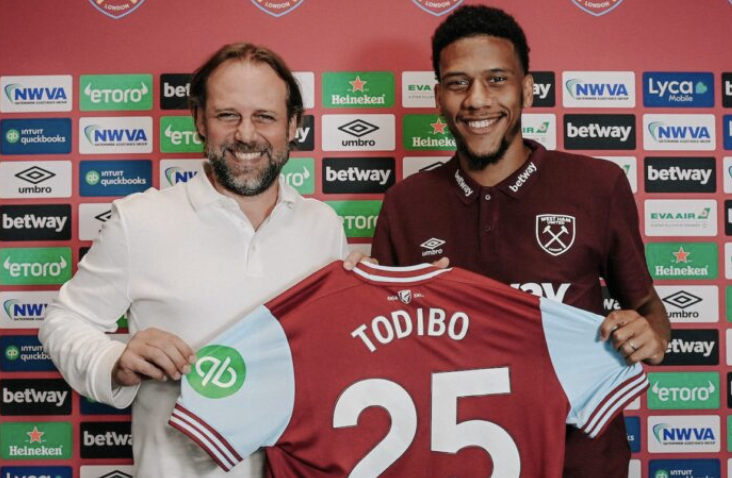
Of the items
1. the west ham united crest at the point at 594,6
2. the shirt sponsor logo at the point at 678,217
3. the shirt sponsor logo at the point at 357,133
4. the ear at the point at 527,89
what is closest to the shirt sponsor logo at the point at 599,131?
the shirt sponsor logo at the point at 678,217

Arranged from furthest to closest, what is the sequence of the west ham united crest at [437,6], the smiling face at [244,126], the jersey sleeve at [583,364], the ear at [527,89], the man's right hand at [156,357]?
the west ham united crest at [437,6] → the ear at [527,89] → the smiling face at [244,126] → the jersey sleeve at [583,364] → the man's right hand at [156,357]

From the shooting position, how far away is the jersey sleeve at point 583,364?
4.18 ft

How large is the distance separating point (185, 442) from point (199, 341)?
0.70 feet

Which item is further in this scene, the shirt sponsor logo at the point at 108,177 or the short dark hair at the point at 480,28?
the shirt sponsor logo at the point at 108,177

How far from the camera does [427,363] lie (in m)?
1.29

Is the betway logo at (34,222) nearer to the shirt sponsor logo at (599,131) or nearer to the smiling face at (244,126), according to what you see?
the smiling face at (244,126)

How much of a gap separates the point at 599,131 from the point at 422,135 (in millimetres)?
631

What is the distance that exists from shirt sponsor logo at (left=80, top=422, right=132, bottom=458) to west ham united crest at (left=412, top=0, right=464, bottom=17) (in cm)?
182

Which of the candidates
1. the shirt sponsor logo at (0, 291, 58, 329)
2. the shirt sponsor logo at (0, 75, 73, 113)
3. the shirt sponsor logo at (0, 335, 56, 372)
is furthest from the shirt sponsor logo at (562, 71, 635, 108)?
the shirt sponsor logo at (0, 335, 56, 372)

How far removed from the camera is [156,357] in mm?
1156

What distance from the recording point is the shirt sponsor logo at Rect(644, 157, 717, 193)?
2.24m

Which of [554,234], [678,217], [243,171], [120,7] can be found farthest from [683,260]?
[120,7]

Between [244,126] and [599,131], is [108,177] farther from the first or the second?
[599,131]

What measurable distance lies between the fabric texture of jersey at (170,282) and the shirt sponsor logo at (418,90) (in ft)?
3.20
